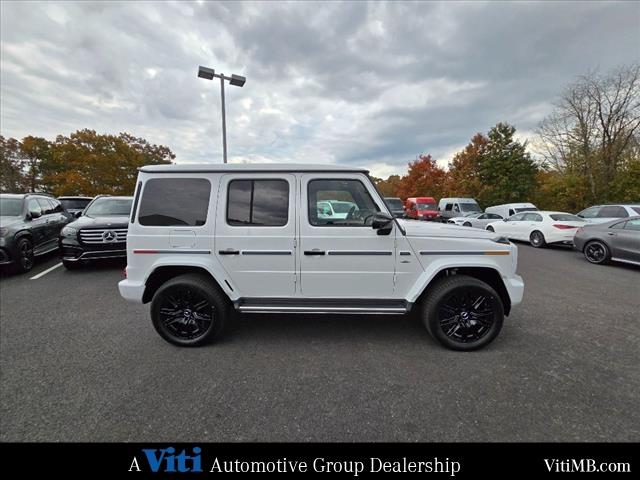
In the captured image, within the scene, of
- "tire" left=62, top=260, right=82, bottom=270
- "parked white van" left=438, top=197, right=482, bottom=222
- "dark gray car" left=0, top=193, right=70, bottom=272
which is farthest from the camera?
"parked white van" left=438, top=197, right=482, bottom=222

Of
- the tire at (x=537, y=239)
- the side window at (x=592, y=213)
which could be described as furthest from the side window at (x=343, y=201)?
the side window at (x=592, y=213)

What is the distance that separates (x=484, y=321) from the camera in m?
2.91

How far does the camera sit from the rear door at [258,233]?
2881 mm

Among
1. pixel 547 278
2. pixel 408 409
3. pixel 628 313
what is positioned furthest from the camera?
pixel 547 278

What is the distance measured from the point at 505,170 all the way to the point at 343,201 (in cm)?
2479

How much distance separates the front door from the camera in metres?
2.85

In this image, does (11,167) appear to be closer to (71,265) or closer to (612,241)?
(71,265)

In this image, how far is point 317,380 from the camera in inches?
96.5

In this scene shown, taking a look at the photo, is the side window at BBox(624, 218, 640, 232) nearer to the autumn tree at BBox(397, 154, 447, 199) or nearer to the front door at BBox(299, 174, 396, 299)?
the front door at BBox(299, 174, 396, 299)

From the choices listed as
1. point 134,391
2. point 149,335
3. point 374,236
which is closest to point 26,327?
point 149,335

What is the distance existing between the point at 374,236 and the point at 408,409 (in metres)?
1.59
